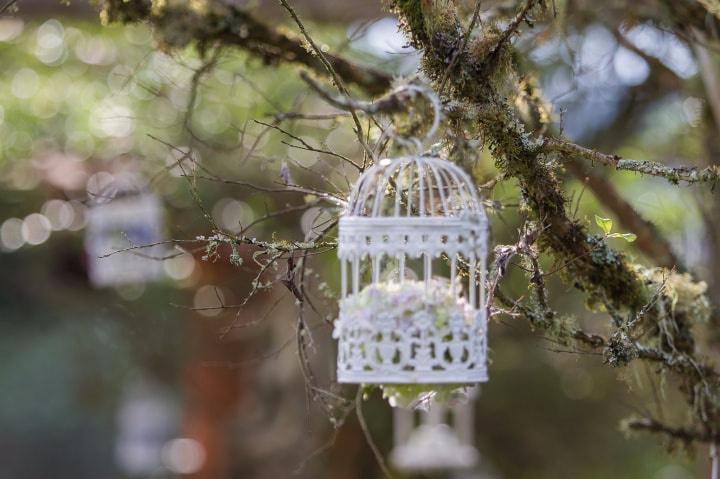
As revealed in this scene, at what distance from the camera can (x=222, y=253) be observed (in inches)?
278

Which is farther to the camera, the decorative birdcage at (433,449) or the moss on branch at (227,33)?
the decorative birdcage at (433,449)

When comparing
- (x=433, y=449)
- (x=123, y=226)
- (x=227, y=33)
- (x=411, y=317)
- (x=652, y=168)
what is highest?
(x=123, y=226)

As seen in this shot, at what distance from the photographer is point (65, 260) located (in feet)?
25.9

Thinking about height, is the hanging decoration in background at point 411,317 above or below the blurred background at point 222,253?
below

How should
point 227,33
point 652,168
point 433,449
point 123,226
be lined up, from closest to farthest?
point 652,168 → point 227,33 → point 123,226 → point 433,449

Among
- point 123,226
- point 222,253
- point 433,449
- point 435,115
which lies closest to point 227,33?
point 435,115

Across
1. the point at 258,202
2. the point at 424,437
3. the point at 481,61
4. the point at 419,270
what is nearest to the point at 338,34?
the point at 419,270

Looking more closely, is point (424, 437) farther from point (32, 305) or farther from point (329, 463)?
point (32, 305)

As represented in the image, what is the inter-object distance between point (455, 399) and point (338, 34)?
3491 millimetres

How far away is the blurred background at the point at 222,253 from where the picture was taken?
15.3ft

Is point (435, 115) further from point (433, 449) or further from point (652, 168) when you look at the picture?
point (433, 449)

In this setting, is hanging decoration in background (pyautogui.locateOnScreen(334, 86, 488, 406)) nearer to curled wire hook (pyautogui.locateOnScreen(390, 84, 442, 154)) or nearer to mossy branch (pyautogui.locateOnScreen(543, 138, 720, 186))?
curled wire hook (pyautogui.locateOnScreen(390, 84, 442, 154))

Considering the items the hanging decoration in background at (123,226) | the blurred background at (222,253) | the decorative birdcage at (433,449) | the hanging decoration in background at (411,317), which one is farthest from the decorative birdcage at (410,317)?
the decorative birdcage at (433,449)

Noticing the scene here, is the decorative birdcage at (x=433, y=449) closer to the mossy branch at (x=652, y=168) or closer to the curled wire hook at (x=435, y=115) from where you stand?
the mossy branch at (x=652, y=168)
